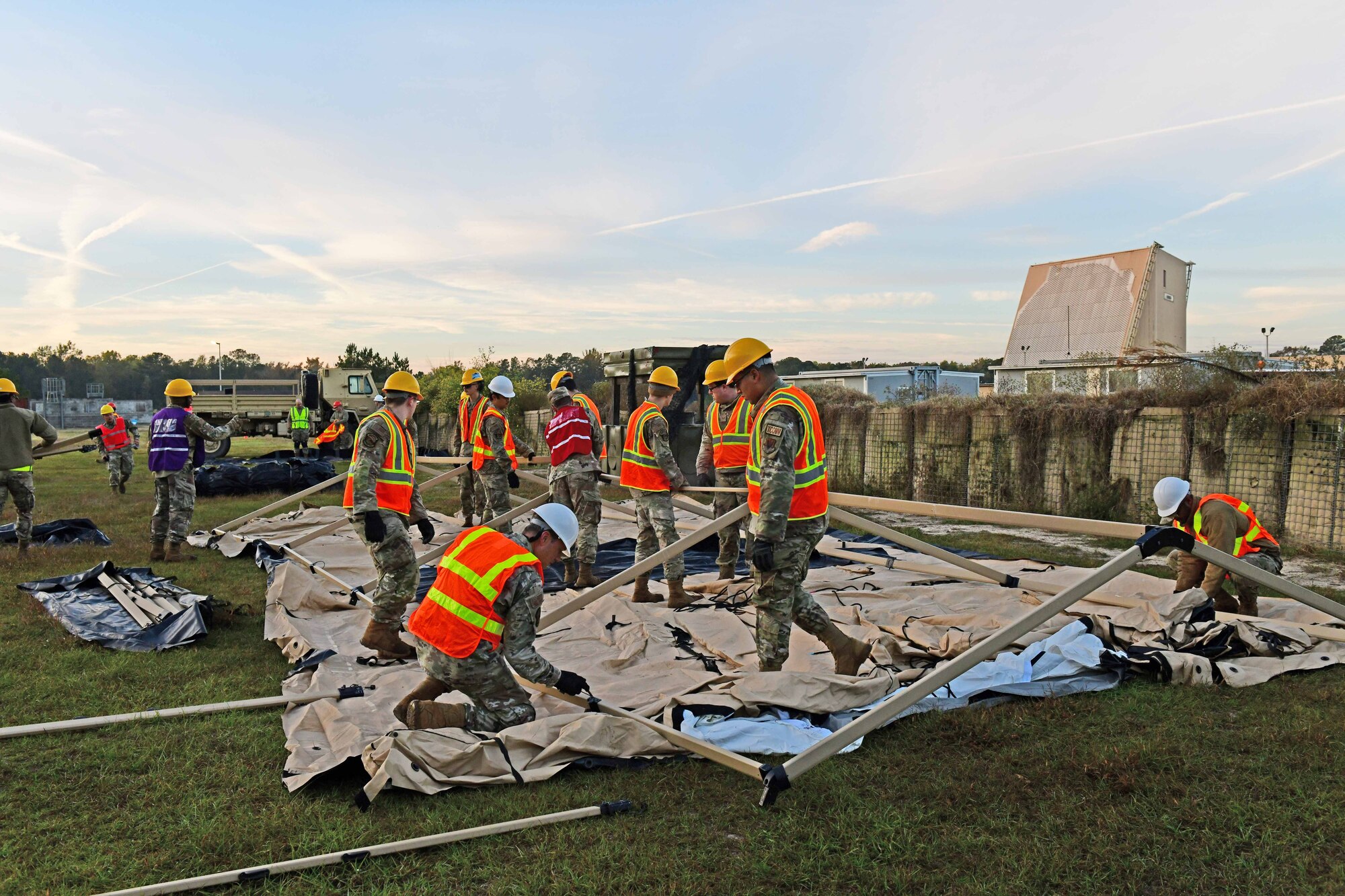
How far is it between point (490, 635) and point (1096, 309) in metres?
31.5

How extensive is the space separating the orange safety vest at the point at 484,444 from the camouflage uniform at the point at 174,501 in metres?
2.82

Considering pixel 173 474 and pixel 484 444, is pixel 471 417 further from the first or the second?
pixel 173 474

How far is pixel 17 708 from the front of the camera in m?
5.08

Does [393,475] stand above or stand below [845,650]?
above

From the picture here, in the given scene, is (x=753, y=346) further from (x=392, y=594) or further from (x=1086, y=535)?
(x=1086, y=535)

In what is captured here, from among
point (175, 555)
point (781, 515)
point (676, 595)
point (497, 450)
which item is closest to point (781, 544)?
point (781, 515)

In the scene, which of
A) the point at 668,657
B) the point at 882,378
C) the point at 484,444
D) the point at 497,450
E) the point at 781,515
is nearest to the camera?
the point at 781,515

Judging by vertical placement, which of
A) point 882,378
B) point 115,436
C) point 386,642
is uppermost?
point 882,378

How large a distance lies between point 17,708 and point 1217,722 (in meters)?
6.82

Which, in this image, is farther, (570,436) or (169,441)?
(169,441)

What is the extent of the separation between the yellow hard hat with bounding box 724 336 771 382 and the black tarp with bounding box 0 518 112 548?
9335 millimetres

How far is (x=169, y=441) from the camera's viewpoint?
9.80m

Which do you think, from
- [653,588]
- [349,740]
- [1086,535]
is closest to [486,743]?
[349,740]

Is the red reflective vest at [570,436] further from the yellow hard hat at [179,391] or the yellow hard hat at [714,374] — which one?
the yellow hard hat at [179,391]
